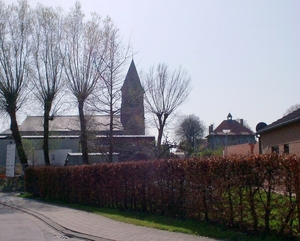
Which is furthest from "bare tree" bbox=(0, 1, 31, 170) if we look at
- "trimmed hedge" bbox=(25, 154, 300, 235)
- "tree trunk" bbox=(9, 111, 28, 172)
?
"trimmed hedge" bbox=(25, 154, 300, 235)

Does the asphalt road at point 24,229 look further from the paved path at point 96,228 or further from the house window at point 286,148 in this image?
the house window at point 286,148

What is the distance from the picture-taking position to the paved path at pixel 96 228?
35.2ft

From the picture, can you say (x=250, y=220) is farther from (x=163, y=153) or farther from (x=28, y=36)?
(x=28, y=36)

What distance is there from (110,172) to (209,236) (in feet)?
23.5

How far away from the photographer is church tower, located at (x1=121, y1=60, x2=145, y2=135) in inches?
1063

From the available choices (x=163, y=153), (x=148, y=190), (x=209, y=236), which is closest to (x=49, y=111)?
(x=163, y=153)

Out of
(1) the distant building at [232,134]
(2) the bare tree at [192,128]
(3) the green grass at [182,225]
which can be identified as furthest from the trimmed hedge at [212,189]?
(1) the distant building at [232,134]

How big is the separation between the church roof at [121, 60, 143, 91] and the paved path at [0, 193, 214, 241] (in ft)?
38.4

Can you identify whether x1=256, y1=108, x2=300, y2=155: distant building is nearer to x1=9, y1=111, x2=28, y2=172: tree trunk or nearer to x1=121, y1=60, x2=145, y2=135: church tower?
x1=121, y1=60, x2=145, y2=135: church tower

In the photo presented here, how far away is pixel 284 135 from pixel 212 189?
12.1 m

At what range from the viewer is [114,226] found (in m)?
12.7

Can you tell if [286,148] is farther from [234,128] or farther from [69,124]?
[234,128]

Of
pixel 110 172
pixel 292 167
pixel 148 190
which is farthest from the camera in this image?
pixel 110 172

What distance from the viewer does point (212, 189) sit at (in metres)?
11.6
